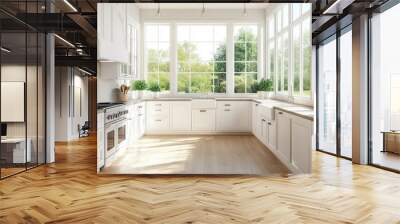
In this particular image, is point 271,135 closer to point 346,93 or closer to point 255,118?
point 255,118

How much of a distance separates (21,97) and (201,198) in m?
3.05

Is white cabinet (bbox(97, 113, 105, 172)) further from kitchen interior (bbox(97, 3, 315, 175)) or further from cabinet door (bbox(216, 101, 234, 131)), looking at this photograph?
cabinet door (bbox(216, 101, 234, 131))

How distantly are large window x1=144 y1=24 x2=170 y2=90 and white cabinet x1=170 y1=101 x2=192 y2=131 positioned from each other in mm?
438

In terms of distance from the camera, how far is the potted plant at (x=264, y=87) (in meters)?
6.30

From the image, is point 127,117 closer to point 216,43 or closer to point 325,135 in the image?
point 216,43

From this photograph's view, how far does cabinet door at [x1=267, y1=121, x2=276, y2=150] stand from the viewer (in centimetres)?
659

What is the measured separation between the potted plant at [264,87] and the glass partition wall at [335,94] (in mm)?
1441

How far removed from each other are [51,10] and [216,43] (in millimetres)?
2439

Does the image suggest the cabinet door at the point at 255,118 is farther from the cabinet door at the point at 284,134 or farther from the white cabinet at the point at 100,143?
the white cabinet at the point at 100,143

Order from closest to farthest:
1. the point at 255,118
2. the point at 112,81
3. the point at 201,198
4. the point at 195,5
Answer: the point at 201,198 → the point at 195,5 → the point at 112,81 → the point at 255,118

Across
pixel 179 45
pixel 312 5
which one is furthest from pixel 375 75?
pixel 179 45

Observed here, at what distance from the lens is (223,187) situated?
16.3 feet

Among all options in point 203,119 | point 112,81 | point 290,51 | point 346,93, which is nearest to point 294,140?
point 203,119

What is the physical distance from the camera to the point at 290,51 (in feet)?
22.6
